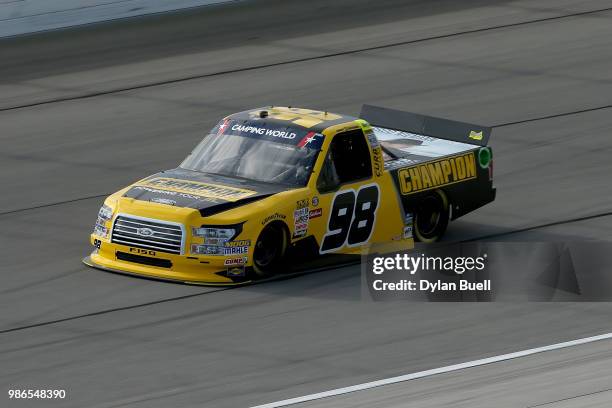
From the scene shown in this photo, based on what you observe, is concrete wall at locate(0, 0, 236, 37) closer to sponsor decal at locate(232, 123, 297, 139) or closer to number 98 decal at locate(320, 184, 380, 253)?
sponsor decal at locate(232, 123, 297, 139)

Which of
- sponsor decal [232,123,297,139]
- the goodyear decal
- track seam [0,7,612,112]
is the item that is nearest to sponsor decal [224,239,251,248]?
the goodyear decal

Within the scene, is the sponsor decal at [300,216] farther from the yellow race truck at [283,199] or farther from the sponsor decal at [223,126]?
the sponsor decal at [223,126]

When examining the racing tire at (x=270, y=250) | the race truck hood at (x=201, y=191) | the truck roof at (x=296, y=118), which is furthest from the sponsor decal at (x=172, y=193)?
the truck roof at (x=296, y=118)

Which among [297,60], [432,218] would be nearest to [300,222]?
[432,218]

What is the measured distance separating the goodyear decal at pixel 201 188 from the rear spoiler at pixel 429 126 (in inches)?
119

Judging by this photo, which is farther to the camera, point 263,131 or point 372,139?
point 372,139

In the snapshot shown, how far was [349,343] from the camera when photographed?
11164mm

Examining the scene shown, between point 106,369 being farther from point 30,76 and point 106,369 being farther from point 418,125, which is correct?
point 30,76

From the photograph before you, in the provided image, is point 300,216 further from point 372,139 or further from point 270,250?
point 372,139

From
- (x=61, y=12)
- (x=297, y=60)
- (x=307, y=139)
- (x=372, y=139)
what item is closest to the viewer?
(x=307, y=139)

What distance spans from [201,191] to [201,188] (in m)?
0.09

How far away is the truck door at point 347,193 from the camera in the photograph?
42.7ft

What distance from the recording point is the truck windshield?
12992 mm

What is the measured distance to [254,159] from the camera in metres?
13.2
